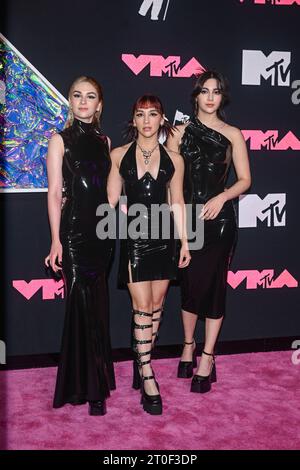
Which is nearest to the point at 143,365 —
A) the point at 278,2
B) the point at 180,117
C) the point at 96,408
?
the point at 96,408

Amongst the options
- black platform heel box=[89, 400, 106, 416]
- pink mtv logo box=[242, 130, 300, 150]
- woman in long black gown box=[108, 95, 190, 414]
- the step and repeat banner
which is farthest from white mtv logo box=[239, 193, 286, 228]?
black platform heel box=[89, 400, 106, 416]

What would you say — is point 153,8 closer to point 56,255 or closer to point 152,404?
point 56,255

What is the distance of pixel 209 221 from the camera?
3.66 m

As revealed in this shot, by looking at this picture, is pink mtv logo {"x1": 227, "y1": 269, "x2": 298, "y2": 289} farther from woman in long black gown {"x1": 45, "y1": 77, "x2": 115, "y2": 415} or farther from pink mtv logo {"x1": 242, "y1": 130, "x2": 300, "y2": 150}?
woman in long black gown {"x1": 45, "y1": 77, "x2": 115, "y2": 415}

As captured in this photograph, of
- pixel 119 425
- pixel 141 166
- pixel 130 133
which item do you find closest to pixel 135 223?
pixel 141 166

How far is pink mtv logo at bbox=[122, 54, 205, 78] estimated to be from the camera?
402cm

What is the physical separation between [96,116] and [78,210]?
579mm

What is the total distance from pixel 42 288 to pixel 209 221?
4.27ft

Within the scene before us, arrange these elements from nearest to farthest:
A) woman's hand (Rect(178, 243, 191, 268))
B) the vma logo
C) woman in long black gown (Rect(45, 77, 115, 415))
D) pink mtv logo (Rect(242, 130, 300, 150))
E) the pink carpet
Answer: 1. the pink carpet
2. woman in long black gown (Rect(45, 77, 115, 415))
3. woman's hand (Rect(178, 243, 191, 268))
4. the vma logo
5. pink mtv logo (Rect(242, 130, 300, 150))

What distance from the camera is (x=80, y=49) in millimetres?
3920

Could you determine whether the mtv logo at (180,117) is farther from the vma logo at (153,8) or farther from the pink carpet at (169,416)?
the pink carpet at (169,416)

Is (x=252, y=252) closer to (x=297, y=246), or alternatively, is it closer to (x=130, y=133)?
(x=297, y=246)

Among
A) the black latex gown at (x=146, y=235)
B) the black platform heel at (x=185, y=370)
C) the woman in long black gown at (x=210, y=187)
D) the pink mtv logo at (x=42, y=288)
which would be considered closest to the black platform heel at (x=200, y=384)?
the woman in long black gown at (x=210, y=187)

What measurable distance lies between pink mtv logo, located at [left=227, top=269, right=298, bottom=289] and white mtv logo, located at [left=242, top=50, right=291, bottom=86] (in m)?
1.42
